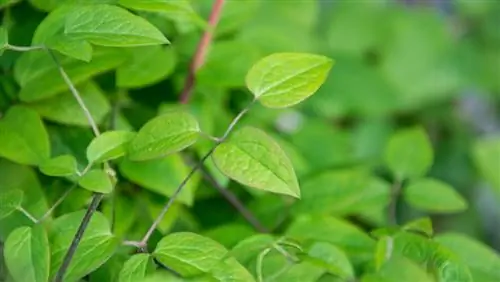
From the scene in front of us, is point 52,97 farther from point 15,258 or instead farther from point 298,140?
point 298,140

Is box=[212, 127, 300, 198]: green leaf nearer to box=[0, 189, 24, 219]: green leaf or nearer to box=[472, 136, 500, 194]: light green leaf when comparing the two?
box=[0, 189, 24, 219]: green leaf

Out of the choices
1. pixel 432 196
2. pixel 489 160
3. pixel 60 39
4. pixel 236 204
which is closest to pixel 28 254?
pixel 60 39

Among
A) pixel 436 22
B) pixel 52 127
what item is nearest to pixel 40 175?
pixel 52 127

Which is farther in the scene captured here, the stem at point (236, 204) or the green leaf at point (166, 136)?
the stem at point (236, 204)

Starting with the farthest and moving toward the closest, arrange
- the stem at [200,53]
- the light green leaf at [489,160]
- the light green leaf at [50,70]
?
1. the light green leaf at [489,160]
2. the stem at [200,53]
3. the light green leaf at [50,70]

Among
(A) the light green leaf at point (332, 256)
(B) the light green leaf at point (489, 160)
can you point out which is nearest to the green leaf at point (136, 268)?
(A) the light green leaf at point (332, 256)

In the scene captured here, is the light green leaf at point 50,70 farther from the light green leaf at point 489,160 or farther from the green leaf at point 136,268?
the light green leaf at point 489,160
